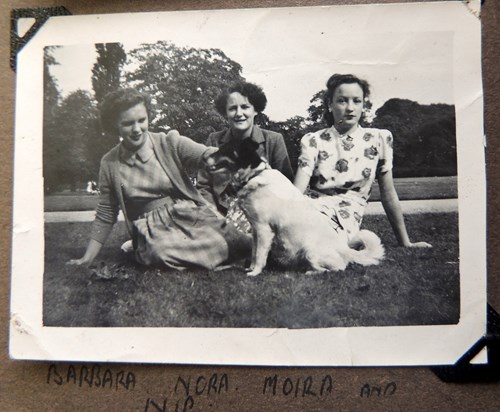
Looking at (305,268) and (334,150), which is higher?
(334,150)

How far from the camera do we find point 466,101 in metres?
0.56

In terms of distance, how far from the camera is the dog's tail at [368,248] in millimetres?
556

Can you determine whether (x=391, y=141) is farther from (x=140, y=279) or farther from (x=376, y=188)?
(x=140, y=279)

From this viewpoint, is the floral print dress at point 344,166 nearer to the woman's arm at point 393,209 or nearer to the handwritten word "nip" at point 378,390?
the woman's arm at point 393,209

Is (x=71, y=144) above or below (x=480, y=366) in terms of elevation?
above

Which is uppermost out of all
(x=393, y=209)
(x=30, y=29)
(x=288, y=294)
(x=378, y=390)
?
(x=30, y=29)

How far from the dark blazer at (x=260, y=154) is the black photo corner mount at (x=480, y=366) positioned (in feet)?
1.02

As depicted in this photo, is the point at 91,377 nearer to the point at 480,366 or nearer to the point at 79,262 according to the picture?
the point at 79,262

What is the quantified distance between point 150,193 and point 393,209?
1.05 feet

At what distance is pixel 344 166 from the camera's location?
1.87ft

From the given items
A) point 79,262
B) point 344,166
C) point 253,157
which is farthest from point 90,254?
point 344,166

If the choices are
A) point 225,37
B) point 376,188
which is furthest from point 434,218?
point 225,37

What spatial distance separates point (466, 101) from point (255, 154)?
0.93 feet
